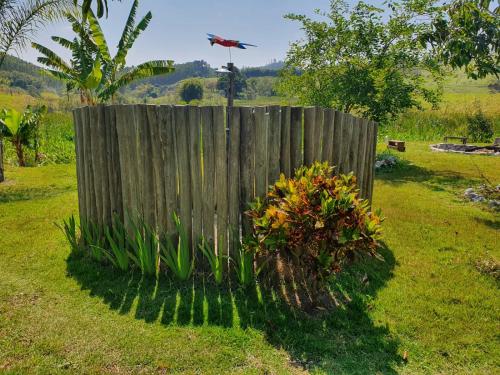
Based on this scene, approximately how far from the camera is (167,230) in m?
4.39

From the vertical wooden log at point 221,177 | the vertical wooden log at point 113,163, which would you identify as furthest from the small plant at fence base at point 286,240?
the vertical wooden log at point 113,163

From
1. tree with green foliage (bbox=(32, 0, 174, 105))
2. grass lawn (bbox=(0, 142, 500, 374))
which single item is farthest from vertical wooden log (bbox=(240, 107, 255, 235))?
tree with green foliage (bbox=(32, 0, 174, 105))

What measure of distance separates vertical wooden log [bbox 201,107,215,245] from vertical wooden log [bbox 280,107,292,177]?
31.1 inches

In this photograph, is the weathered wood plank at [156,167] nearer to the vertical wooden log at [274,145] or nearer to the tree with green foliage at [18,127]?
the vertical wooden log at [274,145]

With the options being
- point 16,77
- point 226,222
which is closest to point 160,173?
point 226,222

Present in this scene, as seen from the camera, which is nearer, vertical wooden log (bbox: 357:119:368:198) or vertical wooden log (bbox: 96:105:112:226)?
vertical wooden log (bbox: 96:105:112:226)

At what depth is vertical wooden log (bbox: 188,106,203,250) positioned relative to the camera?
4027 millimetres

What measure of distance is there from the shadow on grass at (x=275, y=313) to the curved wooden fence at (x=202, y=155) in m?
0.66

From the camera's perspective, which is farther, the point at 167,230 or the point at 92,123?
the point at 92,123

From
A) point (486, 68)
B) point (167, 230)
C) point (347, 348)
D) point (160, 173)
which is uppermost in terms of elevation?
point (486, 68)

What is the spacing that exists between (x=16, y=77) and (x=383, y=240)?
226577 mm

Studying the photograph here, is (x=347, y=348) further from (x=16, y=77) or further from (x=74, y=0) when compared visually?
(x=16, y=77)

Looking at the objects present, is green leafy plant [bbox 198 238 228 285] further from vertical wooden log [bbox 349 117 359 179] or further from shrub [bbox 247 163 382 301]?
vertical wooden log [bbox 349 117 359 179]

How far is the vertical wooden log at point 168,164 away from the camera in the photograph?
4109mm
